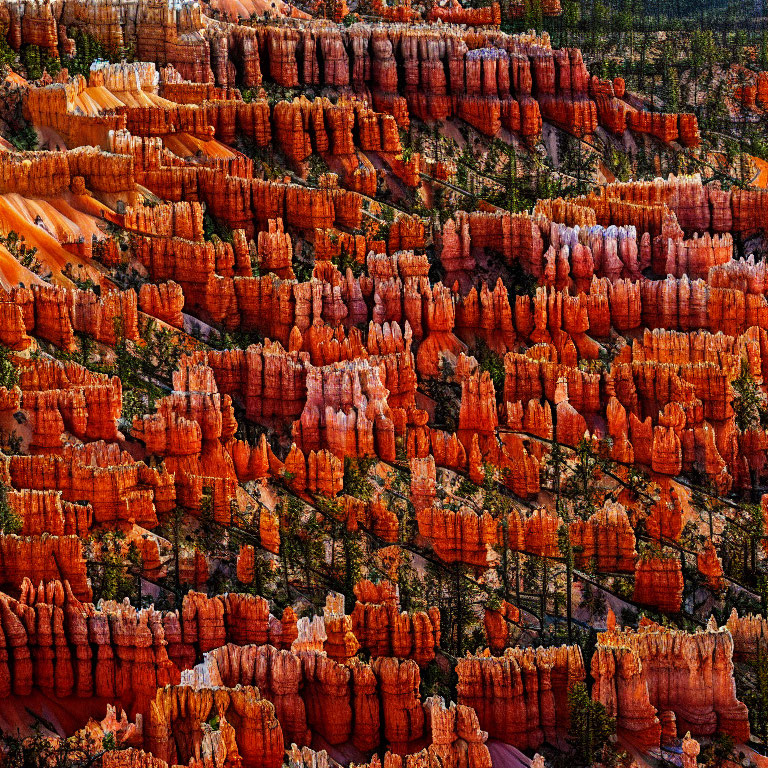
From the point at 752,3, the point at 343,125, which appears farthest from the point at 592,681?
the point at 752,3

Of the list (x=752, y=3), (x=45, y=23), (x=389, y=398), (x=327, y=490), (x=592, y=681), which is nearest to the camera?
(x=592, y=681)

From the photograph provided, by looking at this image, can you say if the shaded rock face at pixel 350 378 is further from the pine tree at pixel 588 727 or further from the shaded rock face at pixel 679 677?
the pine tree at pixel 588 727

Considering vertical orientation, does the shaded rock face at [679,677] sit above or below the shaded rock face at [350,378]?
below

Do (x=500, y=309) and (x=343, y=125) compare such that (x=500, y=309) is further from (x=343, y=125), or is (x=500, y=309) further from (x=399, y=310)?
(x=343, y=125)

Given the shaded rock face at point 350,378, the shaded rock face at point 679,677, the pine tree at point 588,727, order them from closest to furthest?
1. the shaded rock face at point 350,378
2. the pine tree at point 588,727
3. the shaded rock face at point 679,677

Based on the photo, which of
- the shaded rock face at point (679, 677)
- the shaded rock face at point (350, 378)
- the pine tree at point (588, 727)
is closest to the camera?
the shaded rock face at point (350, 378)

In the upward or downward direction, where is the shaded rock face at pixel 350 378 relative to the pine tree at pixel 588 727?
upward

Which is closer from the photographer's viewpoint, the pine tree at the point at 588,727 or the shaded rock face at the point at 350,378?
the shaded rock face at the point at 350,378

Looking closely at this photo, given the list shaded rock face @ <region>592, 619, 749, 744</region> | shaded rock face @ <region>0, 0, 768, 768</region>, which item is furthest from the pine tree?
shaded rock face @ <region>592, 619, 749, 744</region>

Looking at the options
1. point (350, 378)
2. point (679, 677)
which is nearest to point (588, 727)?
point (679, 677)

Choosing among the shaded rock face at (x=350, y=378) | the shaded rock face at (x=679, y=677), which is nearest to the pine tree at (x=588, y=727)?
the shaded rock face at (x=350, y=378)

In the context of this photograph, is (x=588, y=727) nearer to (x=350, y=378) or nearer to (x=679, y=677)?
(x=679, y=677)
